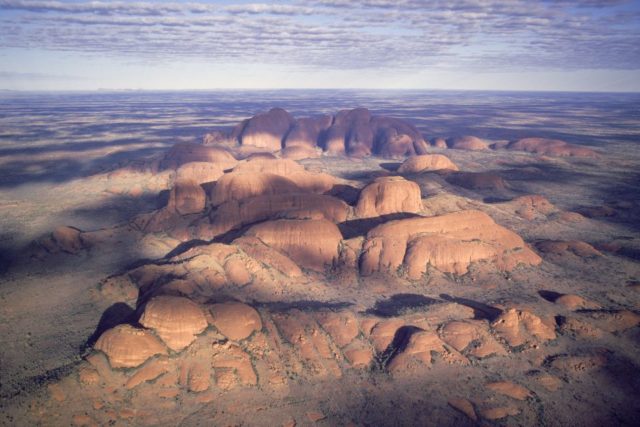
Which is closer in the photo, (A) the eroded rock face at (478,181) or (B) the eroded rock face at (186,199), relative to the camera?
(B) the eroded rock face at (186,199)

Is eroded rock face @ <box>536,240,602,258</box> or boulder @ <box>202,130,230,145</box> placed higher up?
boulder @ <box>202,130,230,145</box>

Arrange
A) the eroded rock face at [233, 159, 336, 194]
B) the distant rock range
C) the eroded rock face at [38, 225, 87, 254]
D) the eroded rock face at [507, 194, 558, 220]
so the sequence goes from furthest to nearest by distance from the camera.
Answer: the distant rock range → the eroded rock face at [233, 159, 336, 194] → the eroded rock face at [507, 194, 558, 220] → the eroded rock face at [38, 225, 87, 254]

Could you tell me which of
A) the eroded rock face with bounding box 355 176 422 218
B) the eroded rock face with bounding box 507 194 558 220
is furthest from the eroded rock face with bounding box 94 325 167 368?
the eroded rock face with bounding box 507 194 558 220

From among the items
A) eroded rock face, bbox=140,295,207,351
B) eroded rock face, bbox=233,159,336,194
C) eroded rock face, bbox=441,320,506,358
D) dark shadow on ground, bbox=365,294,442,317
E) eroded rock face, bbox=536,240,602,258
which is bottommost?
dark shadow on ground, bbox=365,294,442,317

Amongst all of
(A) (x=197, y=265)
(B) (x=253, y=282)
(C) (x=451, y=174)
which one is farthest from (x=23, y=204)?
(C) (x=451, y=174)

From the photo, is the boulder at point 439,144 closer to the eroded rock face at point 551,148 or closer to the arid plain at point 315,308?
the eroded rock face at point 551,148

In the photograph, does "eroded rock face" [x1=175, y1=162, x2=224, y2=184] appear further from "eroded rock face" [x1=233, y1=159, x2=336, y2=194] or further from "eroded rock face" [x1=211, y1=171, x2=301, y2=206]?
"eroded rock face" [x1=211, y1=171, x2=301, y2=206]

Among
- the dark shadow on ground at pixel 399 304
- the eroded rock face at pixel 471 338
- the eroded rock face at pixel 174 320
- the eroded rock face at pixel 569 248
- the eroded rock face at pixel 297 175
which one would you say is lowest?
the dark shadow on ground at pixel 399 304

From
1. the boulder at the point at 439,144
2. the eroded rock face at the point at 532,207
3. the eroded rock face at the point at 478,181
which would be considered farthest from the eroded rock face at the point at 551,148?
the eroded rock face at the point at 532,207
